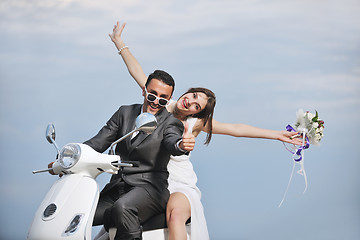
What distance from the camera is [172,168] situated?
334 centimetres

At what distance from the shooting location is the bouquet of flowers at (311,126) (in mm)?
3771

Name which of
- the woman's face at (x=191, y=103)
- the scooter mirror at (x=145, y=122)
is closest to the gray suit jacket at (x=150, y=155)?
the scooter mirror at (x=145, y=122)

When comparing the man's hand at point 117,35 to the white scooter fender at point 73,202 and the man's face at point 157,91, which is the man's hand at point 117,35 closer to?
the man's face at point 157,91

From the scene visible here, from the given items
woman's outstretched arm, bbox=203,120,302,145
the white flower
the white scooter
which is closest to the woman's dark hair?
woman's outstretched arm, bbox=203,120,302,145

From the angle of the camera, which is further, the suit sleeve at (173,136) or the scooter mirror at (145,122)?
the suit sleeve at (173,136)

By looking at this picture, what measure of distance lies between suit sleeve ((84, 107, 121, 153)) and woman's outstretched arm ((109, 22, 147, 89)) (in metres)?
0.96

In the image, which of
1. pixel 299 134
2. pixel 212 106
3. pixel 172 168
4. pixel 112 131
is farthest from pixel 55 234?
pixel 299 134

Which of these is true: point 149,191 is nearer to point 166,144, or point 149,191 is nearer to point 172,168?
point 166,144

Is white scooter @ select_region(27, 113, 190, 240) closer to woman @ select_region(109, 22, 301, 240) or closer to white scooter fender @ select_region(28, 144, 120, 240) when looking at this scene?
white scooter fender @ select_region(28, 144, 120, 240)

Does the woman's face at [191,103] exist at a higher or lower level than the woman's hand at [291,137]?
higher

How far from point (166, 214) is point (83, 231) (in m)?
0.63

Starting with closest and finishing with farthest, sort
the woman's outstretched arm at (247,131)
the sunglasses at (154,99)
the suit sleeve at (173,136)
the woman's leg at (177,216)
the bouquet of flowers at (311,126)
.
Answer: the suit sleeve at (173,136) → the woman's leg at (177,216) → the sunglasses at (154,99) → the bouquet of flowers at (311,126) → the woman's outstretched arm at (247,131)

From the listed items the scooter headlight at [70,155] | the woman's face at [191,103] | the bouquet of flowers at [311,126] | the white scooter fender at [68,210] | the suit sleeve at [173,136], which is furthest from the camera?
the bouquet of flowers at [311,126]

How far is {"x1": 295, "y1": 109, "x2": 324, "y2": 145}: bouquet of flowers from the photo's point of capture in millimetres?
3771
